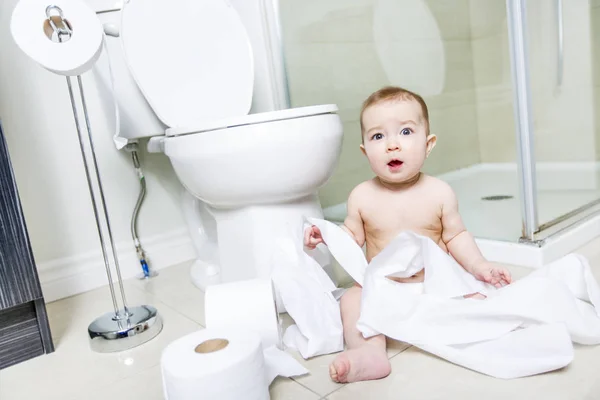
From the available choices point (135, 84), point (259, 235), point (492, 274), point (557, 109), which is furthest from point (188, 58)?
point (557, 109)

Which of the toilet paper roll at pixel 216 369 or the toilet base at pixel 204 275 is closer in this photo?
→ the toilet paper roll at pixel 216 369

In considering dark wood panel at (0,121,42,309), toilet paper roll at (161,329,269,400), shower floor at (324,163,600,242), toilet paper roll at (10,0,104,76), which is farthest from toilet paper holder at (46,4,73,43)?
shower floor at (324,163,600,242)

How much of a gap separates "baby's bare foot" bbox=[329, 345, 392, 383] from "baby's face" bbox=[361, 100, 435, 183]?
323 millimetres

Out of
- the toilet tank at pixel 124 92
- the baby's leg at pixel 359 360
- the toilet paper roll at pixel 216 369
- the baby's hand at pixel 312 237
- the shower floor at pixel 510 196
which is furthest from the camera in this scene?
the toilet tank at pixel 124 92

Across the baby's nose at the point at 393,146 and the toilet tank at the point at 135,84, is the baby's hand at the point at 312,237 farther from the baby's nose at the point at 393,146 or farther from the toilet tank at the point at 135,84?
the toilet tank at the point at 135,84

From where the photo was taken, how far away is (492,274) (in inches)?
34.4

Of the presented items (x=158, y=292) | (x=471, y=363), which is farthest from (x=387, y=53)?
(x=471, y=363)

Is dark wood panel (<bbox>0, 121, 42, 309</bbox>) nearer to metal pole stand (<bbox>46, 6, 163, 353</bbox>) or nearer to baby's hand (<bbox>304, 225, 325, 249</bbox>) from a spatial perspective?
metal pole stand (<bbox>46, 6, 163, 353</bbox>)

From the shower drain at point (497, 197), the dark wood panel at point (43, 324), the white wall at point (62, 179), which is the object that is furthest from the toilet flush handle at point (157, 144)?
the shower drain at point (497, 197)

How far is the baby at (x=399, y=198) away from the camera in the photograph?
916mm

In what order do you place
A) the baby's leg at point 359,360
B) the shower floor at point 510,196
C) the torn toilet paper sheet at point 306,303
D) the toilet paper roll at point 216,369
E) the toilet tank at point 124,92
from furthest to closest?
the toilet tank at point 124,92
the shower floor at point 510,196
the torn toilet paper sheet at point 306,303
the baby's leg at point 359,360
the toilet paper roll at point 216,369

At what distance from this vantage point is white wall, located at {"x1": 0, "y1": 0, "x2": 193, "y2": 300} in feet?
4.50

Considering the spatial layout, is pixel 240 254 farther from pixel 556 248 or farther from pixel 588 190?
pixel 588 190

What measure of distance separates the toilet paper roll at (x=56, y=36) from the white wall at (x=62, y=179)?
20.4 inches
